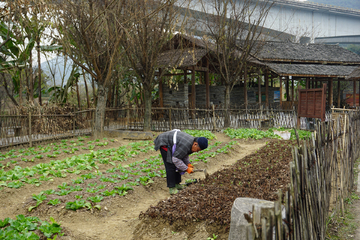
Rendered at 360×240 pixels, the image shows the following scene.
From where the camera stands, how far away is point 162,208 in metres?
4.93

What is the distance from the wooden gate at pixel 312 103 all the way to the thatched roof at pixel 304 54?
12.3 metres

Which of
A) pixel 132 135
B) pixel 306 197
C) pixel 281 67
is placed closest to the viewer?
pixel 306 197

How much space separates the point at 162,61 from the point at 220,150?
9.46 meters

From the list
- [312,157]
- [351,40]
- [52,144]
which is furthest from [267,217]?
[351,40]

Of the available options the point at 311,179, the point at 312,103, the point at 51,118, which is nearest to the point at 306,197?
the point at 311,179

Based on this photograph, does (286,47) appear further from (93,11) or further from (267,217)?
(267,217)

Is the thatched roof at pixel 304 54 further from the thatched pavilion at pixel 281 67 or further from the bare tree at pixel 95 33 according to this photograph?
the bare tree at pixel 95 33

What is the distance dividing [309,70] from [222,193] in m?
22.4

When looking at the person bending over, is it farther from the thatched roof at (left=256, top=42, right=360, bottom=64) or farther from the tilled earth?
the thatched roof at (left=256, top=42, right=360, bottom=64)

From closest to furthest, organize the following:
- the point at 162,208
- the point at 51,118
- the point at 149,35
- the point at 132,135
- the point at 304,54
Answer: the point at 162,208, the point at 51,118, the point at 132,135, the point at 149,35, the point at 304,54

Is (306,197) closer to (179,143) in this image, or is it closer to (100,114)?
(179,143)

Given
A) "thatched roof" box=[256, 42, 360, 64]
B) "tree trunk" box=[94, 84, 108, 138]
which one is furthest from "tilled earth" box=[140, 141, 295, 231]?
"thatched roof" box=[256, 42, 360, 64]

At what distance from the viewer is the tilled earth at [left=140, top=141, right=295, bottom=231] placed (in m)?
4.54

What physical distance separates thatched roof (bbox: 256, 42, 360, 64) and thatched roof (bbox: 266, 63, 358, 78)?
3.10 feet
